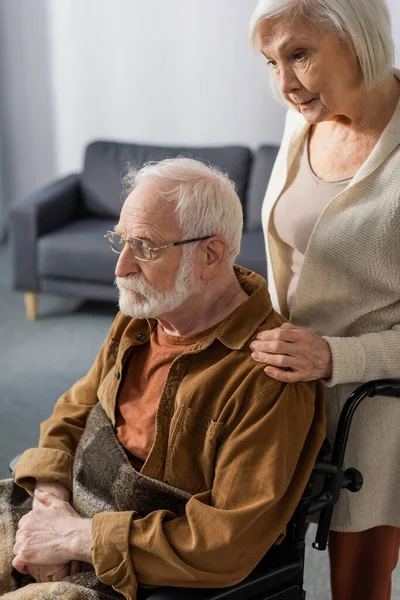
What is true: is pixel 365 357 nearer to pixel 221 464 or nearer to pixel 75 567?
pixel 221 464

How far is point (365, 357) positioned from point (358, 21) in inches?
25.5

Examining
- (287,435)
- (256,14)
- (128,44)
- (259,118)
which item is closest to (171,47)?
(128,44)

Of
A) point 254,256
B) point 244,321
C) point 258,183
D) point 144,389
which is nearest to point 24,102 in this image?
point 258,183

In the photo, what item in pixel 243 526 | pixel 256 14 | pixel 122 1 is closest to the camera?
pixel 243 526

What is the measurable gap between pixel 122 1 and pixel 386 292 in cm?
392

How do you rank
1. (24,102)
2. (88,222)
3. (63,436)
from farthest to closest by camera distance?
1. (24,102)
2. (88,222)
3. (63,436)

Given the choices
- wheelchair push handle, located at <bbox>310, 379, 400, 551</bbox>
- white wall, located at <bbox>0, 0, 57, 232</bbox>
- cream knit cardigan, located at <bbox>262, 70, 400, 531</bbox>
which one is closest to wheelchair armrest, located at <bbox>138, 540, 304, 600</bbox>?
wheelchair push handle, located at <bbox>310, 379, 400, 551</bbox>

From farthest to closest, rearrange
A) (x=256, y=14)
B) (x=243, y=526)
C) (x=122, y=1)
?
1. (x=122, y=1)
2. (x=256, y=14)
3. (x=243, y=526)

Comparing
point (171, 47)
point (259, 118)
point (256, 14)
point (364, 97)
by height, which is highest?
point (256, 14)

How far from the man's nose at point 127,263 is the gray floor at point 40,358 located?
1364 millimetres

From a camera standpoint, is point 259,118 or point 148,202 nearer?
point 148,202

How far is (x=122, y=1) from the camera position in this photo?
5227mm

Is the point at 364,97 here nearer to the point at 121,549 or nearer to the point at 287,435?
the point at 287,435

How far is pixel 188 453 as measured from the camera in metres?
1.76
